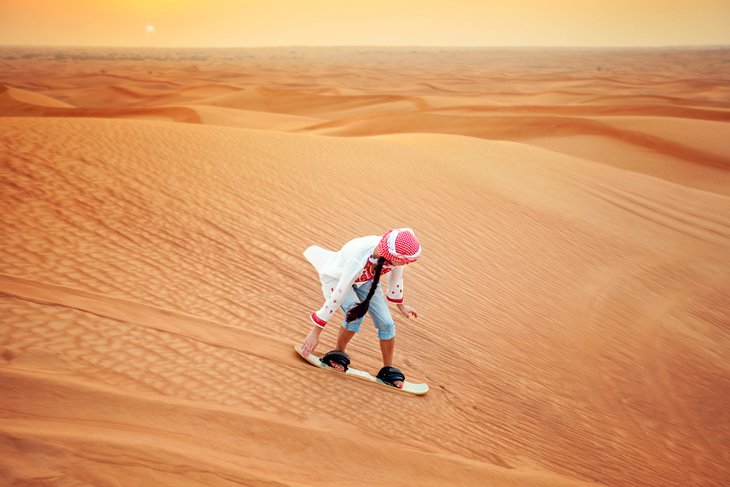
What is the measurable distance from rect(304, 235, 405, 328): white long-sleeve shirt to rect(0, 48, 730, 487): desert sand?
0.55 metres

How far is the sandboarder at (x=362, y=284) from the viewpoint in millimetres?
3316

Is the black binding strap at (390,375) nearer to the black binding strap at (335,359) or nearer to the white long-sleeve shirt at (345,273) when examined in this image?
the black binding strap at (335,359)

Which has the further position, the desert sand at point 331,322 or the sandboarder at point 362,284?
the sandboarder at point 362,284

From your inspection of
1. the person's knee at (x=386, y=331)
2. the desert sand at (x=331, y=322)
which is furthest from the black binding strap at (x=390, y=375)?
the person's knee at (x=386, y=331)

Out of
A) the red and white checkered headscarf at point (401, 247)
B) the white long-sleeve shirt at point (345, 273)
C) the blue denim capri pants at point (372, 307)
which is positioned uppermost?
the red and white checkered headscarf at point (401, 247)

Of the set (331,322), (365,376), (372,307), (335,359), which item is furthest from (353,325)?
(331,322)

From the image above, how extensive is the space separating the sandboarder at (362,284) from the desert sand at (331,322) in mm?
211

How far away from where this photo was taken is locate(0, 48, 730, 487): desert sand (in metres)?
2.79

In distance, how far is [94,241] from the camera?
4520 mm

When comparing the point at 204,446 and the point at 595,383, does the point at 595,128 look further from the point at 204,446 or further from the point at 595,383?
the point at 204,446

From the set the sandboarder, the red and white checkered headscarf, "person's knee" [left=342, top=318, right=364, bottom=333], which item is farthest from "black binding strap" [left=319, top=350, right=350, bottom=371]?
the red and white checkered headscarf

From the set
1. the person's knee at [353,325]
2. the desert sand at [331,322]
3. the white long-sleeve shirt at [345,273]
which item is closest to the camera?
the desert sand at [331,322]

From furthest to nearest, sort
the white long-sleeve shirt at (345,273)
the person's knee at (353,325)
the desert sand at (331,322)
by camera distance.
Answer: the person's knee at (353,325) → the white long-sleeve shirt at (345,273) → the desert sand at (331,322)

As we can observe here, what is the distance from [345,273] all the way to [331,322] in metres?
1.32
